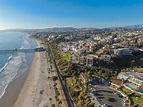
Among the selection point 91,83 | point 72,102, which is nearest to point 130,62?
point 91,83

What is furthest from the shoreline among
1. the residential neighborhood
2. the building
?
the building

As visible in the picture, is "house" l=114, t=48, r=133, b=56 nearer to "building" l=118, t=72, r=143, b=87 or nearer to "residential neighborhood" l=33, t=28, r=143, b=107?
"residential neighborhood" l=33, t=28, r=143, b=107

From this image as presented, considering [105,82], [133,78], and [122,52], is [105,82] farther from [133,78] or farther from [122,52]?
[122,52]

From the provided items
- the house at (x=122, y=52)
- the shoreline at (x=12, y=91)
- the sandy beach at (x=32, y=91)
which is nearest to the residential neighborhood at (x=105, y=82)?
the house at (x=122, y=52)

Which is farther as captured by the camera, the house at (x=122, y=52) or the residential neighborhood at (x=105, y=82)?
the house at (x=122, y=52)

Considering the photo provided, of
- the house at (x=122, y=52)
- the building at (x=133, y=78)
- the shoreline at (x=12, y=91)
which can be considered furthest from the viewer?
the house at (x=122, y=52)

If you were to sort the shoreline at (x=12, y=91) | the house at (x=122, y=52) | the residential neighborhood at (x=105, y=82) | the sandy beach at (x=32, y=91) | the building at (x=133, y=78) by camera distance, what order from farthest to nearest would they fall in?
1. the house at (x=122, y=52)
2. the building at (x=133, y=78)
3. the shoreline at (x=12, y=91)
4. the sandy beach at (x=32, y=91)
5. the residential neighborhood at (x=105, y=82)

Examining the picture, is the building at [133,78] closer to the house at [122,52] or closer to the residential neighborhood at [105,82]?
the residential neighborhood at [105,82]
